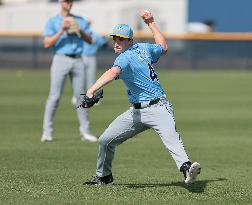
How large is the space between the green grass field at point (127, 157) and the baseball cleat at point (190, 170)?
18 centimetres

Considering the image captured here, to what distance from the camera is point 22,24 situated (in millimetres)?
42781

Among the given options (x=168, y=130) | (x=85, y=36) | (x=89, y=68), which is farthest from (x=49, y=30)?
(x=89, y=68)

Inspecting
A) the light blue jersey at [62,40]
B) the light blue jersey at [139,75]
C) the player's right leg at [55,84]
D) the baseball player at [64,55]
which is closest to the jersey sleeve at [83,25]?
the baseball player at [64,55]

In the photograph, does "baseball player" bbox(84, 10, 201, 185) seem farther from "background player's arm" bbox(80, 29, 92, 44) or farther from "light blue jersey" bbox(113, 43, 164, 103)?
"background player's arm" bbox(80, 29, 92, 44)

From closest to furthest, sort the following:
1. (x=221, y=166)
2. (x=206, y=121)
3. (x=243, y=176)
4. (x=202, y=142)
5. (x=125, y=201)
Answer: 1. (x=125, y=201)
2. (x=243, y=176)
3. (x=221, y=166)
4. (x=202, y=142)
5. (x=206, y=121)

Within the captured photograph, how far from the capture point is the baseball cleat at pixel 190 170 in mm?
9109

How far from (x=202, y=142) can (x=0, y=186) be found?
5.44 meters

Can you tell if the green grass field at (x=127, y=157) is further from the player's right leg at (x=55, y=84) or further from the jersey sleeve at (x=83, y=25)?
the jersey sleeve at (x=83, y=25)

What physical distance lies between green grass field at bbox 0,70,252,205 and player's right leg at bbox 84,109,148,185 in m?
0.19

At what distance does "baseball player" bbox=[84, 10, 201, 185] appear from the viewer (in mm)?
9391

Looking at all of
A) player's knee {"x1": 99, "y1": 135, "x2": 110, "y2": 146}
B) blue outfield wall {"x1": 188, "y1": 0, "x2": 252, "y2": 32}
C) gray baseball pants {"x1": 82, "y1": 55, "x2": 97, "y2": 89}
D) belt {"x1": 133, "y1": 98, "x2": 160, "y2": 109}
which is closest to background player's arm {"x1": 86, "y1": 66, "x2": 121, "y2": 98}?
belt {"x1": 133, "y1": 98, "x2": 160, "y2": 109}

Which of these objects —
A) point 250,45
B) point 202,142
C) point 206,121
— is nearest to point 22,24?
point 250,45

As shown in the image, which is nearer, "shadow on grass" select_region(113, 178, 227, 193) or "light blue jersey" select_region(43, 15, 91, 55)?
"shadow on grass" select_region(113, 178, 227, 193)

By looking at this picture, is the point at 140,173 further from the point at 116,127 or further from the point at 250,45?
the point at 250,45
